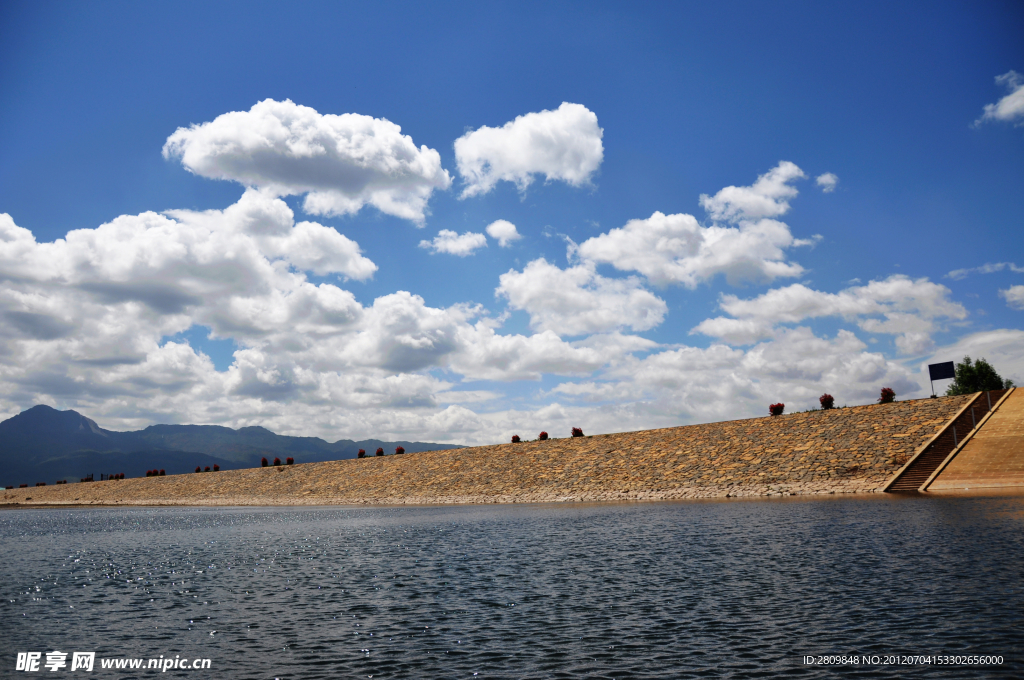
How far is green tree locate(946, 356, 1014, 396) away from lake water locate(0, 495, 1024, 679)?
2757 inches

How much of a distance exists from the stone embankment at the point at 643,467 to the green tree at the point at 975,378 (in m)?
44.9

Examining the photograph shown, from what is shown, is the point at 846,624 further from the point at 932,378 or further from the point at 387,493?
the point at 387,493

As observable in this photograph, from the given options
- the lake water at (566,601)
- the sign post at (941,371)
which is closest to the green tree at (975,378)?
the sign post at (941,371)

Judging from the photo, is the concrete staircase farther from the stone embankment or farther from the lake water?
the lake water

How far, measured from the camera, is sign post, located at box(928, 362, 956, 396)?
53.0 meters

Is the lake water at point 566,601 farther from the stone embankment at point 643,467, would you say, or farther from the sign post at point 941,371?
the sign post at point 941,371

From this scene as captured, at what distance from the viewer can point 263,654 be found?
12.3 meters

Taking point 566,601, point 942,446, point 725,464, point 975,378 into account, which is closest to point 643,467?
point 725,464

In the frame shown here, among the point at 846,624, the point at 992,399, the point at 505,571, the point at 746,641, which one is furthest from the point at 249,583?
the point at 992,399

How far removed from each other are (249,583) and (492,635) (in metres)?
11.0

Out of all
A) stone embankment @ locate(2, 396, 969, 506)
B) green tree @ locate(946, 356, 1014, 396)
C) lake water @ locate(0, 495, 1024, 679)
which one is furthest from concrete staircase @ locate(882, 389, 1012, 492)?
green tree @ locate(946, 356, 1014, 396)

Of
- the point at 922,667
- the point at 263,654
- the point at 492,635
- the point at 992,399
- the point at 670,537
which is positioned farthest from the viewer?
the point at 992,399

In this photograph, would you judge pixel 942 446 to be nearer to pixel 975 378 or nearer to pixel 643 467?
pixel 643 467

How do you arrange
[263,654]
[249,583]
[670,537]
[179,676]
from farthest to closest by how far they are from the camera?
[670,537] → [249,583] → [263,654] → [179,676]
